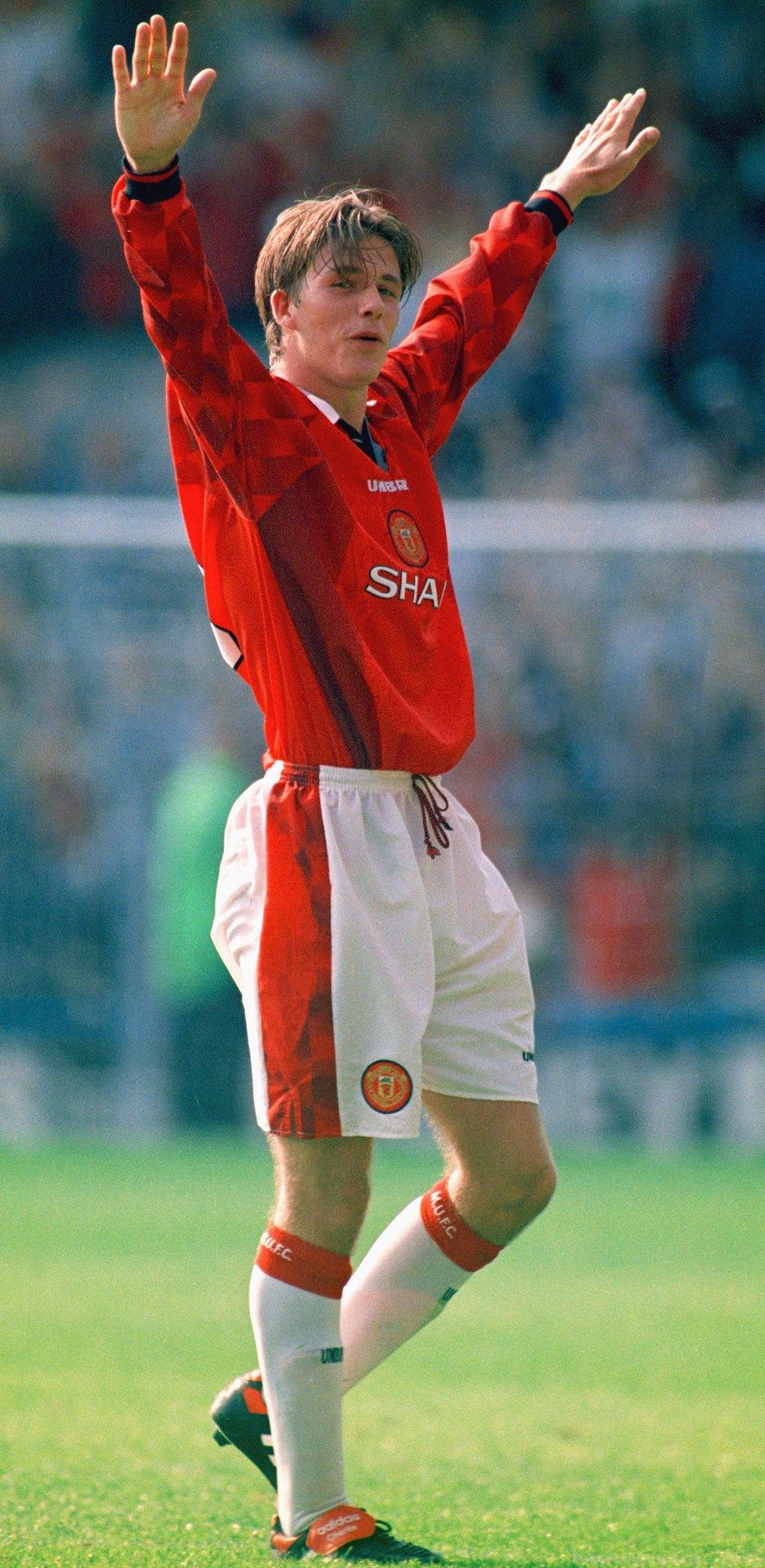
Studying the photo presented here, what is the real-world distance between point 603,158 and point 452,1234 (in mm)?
1901

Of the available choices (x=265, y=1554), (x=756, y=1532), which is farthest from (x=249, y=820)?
(x=756, y=1532)

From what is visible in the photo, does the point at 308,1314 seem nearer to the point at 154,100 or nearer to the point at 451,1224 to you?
the point at 451,1224

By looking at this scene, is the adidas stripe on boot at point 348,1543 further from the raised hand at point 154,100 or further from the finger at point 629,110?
the finger at point 629,110

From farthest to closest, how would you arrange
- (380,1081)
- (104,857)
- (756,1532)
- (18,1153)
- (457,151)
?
(457,151) → (104,857) → (18,1153) → (756,1532) → (380,1081)

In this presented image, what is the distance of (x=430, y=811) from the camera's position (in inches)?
107

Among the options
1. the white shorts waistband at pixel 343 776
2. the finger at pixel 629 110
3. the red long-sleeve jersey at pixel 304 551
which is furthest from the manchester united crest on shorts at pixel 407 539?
the finger at pixel 629 110

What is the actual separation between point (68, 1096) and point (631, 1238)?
2578 millimetres

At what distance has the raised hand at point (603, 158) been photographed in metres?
3.26

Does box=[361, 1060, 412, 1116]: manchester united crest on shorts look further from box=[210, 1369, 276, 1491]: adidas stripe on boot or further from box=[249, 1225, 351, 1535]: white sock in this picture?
box=[210, 1369, 276, 1491]: adidas stripe on boot

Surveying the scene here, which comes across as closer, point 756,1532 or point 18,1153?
point 756,1532

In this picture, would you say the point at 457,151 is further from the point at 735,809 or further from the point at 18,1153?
the point at 18,1153

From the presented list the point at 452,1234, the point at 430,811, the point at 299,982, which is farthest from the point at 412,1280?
the point at 430,811

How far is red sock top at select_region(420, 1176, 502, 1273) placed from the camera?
2824 mm

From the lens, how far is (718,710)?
7730 mm
